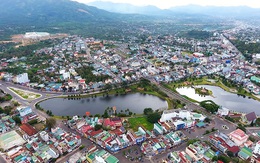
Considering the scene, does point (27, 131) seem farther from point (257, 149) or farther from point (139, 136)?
point (257, 149)

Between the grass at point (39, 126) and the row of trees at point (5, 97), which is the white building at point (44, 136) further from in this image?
the row of trees at point (5, 97)

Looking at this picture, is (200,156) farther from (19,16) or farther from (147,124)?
(19,16)

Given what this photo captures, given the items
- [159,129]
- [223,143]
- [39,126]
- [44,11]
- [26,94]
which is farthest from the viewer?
[44,11]

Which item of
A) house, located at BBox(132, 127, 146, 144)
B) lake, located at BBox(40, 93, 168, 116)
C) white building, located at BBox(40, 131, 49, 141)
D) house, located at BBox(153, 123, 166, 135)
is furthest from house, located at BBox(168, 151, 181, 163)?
white building, located at BBox(40, 131, 49, 141)

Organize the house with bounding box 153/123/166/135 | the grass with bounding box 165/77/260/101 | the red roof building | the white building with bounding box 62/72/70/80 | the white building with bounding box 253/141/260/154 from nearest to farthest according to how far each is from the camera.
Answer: the white building with bounding box 253/141/260/154
the red roof building
the house with bounding box 153/123/166/135
the grass with bounding box 165/77/260/101
the white building with bounding box 62/72/70/80

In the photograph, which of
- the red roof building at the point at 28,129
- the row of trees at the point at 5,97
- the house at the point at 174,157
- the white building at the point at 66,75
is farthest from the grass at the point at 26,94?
the house at the point at 174,157

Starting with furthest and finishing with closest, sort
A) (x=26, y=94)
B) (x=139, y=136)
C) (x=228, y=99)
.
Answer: (x=228, y=99) < (x=26, y=94) < (x=139, y=136)

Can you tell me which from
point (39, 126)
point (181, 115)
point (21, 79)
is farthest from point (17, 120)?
point (181, 115)

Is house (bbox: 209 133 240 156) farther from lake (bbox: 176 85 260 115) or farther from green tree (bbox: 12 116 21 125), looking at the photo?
green tree (bbox: 12 116 21 125)
